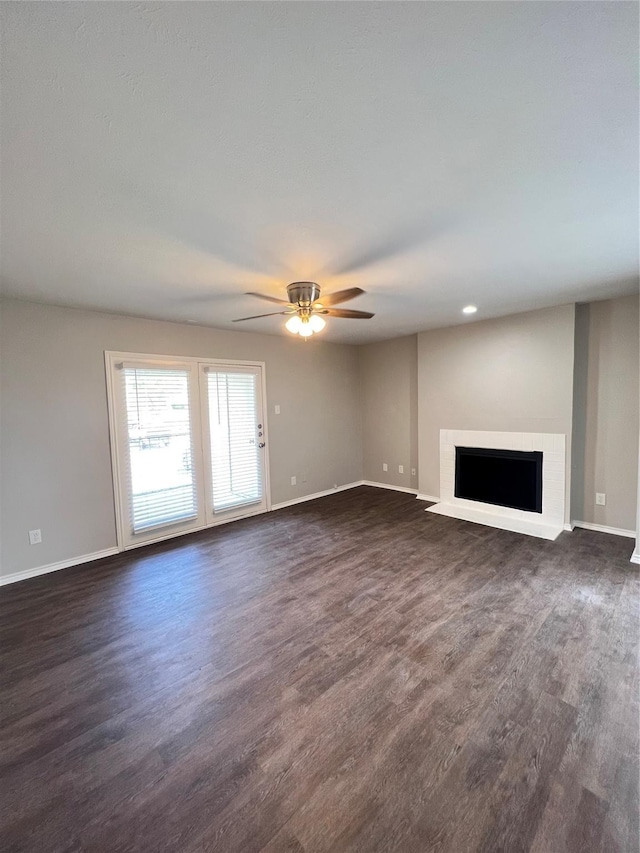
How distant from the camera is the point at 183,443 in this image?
4004 mm

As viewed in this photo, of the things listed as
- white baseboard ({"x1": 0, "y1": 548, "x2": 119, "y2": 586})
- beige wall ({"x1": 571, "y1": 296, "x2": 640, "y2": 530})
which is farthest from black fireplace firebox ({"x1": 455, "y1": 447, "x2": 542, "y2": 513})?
white baseboard ({"x1": 0, "y1": 548, "x2": 119, "y2": 586})

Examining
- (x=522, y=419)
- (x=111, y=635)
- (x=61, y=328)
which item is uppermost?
(x=61, y=328)

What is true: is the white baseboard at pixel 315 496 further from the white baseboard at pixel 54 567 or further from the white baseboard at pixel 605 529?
the white baseboard at pixel 605 529

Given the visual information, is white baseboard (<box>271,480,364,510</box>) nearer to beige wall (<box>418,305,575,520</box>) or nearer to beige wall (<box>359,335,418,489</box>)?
beige wall (<box>359,335,418,489</box>)

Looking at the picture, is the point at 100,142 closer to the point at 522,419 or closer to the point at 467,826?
the point at 467,826

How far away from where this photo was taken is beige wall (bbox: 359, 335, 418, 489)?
539 cm

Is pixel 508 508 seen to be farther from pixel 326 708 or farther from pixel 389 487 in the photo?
pixel 326 708

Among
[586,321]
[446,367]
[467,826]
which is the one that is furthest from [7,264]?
[586,321]

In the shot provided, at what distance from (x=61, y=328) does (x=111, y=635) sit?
8.94 feet

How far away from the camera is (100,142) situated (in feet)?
4.12

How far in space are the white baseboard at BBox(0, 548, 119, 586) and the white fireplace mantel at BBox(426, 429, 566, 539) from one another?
3.87 meters

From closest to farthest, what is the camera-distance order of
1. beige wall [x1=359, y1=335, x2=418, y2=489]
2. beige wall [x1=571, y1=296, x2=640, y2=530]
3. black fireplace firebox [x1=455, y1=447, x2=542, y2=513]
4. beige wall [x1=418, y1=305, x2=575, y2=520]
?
beige wall [x1=571, y1=296, x2=640, y2=530] → beige wall [x1=418, y1=305, x2=575, y2=520] → black fireplace firebox [x1=455, y1=447, x2=542, y2=513] → beige wall [x1=359, y1=335, x2=418, y2=489]

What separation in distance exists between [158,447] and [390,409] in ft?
11.7

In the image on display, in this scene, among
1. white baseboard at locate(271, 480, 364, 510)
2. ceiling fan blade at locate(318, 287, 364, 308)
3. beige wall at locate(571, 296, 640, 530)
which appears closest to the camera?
ceiling fan blade at locate(318, 287, 364, 308)
